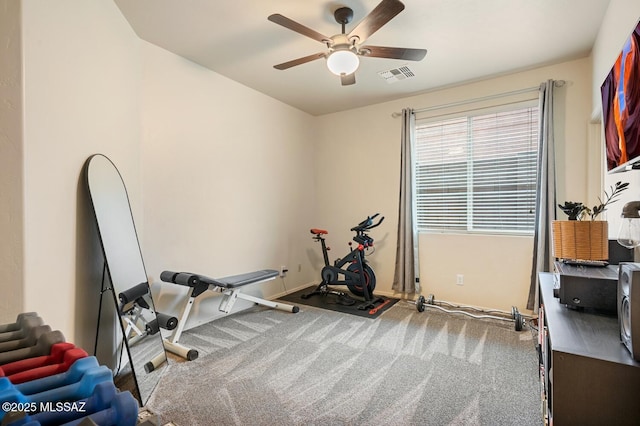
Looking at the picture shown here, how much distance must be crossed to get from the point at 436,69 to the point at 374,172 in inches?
60.9

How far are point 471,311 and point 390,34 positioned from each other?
3.09 m

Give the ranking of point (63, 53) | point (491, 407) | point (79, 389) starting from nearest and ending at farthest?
1. point (79, 389)
2. point (63, 53)
3. point (491, 407)

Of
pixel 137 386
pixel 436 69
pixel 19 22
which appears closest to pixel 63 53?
pixel 19 22

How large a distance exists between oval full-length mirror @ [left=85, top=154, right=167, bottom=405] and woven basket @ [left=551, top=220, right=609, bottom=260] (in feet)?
9.23

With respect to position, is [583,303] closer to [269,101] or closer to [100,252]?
[100,252]

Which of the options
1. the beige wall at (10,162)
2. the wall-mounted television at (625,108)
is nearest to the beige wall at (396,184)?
the wall-mounted television at (625,108)

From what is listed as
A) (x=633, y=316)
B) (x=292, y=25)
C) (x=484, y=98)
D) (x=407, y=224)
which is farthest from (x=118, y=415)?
(x=484, y=98)

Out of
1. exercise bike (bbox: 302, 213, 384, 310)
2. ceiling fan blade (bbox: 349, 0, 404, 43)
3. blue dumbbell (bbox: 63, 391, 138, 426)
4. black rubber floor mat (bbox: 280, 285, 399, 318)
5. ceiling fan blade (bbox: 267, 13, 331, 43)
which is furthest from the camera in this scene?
exercise bike (bbox: 302, 213, 384, 310)

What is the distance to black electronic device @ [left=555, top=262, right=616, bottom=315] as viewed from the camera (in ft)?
4.75

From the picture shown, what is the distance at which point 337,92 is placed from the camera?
3.96 meters

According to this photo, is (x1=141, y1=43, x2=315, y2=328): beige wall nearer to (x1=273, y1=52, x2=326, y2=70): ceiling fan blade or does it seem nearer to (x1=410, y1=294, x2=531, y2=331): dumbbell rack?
(x1=273, y1=52, x2=326, y2=70): ceiling fan blade

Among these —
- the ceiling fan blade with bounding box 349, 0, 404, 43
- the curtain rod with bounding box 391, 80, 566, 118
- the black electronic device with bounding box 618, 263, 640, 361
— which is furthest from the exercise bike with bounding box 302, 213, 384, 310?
the black electronic device with bounding box 618, 263, 640, 361

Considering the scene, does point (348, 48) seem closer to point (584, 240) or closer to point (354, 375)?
point (584, 240)

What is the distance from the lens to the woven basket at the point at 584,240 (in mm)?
1787
